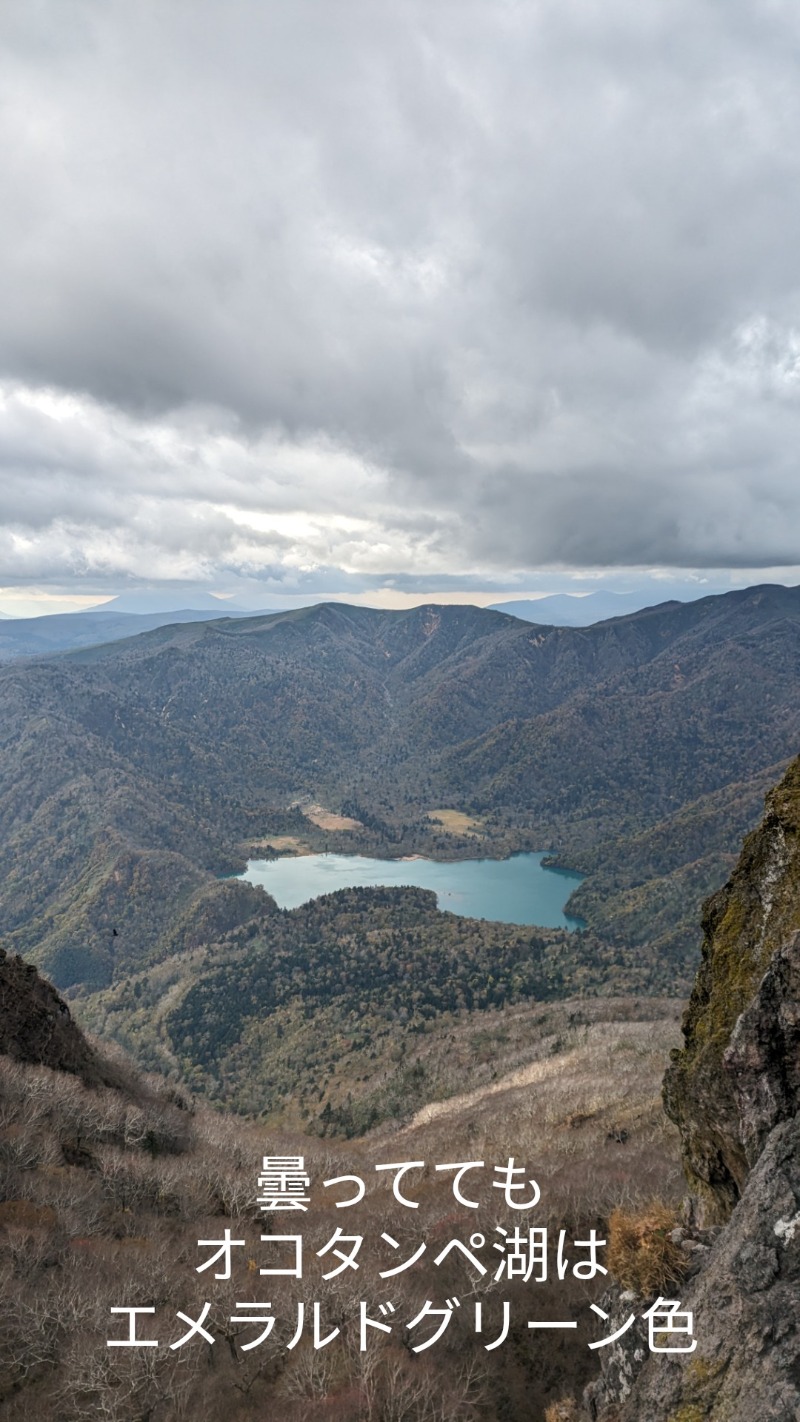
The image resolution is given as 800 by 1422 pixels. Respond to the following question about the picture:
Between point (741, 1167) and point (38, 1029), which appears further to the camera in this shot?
point (38, 1029)

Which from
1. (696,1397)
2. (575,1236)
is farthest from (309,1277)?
(696,1397)

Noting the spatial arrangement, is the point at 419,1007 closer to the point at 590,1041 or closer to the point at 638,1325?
the point at 590,1041

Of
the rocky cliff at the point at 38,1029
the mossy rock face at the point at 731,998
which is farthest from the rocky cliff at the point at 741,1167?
the rocky cliff at the point at 38,1029

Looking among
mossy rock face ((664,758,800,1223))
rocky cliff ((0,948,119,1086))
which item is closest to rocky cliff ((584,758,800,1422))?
mossy rock face ((664,758,800,1223))

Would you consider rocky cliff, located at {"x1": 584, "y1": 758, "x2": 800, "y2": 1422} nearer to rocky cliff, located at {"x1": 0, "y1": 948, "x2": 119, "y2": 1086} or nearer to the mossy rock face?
the mossy rock face

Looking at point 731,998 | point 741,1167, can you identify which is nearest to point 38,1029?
point 741,1167

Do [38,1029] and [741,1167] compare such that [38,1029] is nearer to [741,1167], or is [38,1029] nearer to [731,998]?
[741,1167]

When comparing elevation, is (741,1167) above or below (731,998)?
below
